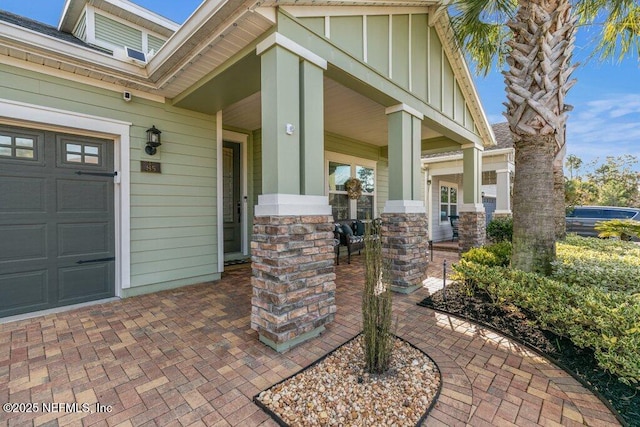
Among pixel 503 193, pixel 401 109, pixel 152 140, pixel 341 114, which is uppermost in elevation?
pixel 341 114

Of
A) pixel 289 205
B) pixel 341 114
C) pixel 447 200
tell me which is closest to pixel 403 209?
pixel 289 205

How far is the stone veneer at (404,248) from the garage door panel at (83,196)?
400 centimetres

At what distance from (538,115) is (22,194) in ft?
20.6

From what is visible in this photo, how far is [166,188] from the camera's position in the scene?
424 cm

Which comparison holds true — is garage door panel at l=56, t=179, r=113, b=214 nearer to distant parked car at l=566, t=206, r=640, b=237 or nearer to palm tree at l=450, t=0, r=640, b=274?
palm tree at l=450, t=0, r=640, b=274

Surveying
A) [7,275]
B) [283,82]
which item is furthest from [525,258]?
[7,275]

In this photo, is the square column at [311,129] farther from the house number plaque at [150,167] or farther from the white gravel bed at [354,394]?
the house number plaque at [150,167]

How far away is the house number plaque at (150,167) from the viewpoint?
3.99 m

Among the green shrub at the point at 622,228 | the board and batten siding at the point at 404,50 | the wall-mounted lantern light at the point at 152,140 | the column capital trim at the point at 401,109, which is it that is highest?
the board and batten siding at the point at 404,50

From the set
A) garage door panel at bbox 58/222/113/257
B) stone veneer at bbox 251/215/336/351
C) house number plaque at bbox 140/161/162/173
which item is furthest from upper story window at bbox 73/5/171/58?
stone veneer at bbox 251/215/336/351

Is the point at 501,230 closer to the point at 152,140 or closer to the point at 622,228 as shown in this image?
the point at 622,228

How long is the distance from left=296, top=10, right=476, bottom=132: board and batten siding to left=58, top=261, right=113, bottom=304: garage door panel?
13.5 ft

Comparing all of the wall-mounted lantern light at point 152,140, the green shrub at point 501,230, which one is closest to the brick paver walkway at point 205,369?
the wall-mounted lantern light at point 152,140

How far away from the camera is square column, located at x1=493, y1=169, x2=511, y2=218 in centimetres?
814
